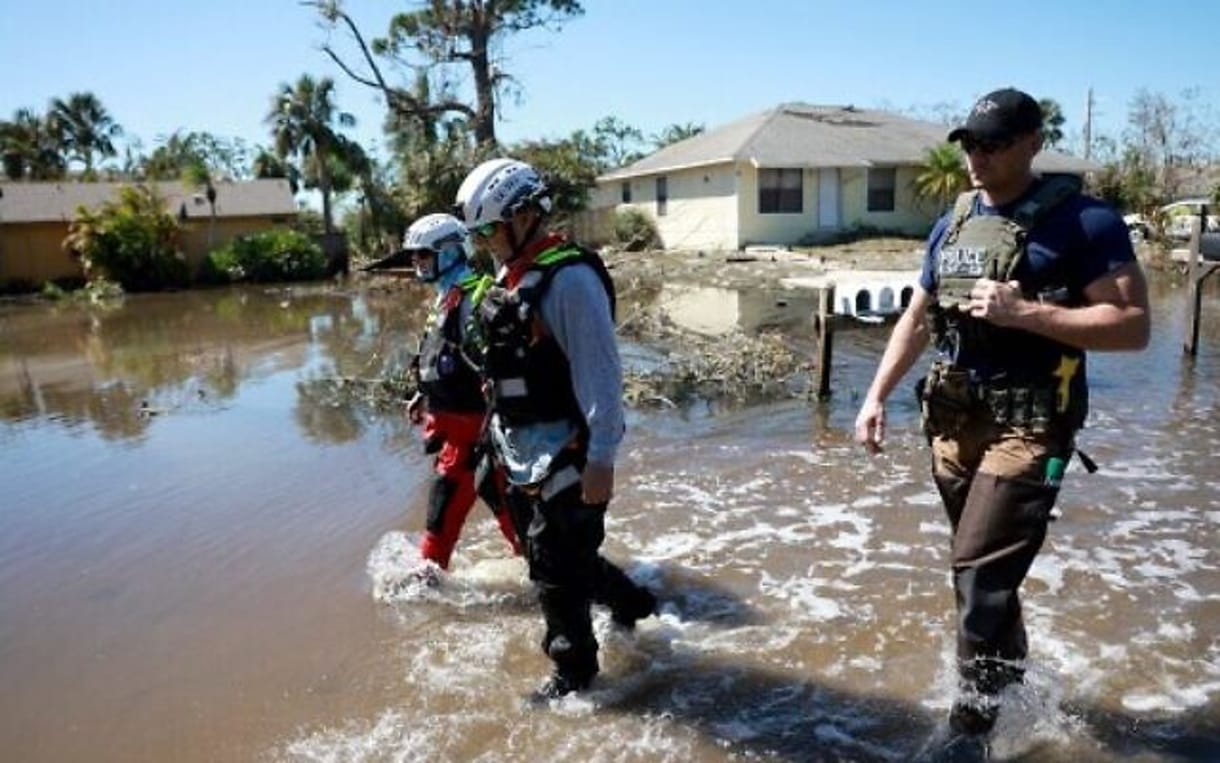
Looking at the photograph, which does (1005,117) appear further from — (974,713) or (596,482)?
(974,713)

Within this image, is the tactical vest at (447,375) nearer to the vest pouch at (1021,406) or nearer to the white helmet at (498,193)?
the white helmet at (498,193)

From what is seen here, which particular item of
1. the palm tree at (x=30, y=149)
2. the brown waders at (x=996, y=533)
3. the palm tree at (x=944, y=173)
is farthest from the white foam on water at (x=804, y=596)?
the palm tree at (x=30, y=149)

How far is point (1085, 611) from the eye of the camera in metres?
4.71

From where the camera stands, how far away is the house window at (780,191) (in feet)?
99.1

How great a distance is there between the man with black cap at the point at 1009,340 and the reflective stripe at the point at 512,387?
147cm

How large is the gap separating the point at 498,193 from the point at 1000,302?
1770mm

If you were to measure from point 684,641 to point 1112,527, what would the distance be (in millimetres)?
3126

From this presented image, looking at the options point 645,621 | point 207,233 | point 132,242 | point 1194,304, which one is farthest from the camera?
point 207,233

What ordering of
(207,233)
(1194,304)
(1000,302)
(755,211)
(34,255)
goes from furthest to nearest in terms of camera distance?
(207,233)
(34,255)
(755,211)
(1194,304)
(1000,302)

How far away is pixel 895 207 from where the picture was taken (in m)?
31.5

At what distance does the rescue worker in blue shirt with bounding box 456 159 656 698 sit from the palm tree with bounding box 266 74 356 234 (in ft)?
115

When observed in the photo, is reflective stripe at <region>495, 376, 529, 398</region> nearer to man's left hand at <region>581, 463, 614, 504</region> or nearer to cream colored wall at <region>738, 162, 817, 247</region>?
man's left hand at <region>581, 463, 614, 504</region>

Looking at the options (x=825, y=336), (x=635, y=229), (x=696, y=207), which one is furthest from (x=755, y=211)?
(x=825, y=336)

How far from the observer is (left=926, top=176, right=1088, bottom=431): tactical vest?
9.92 ft
